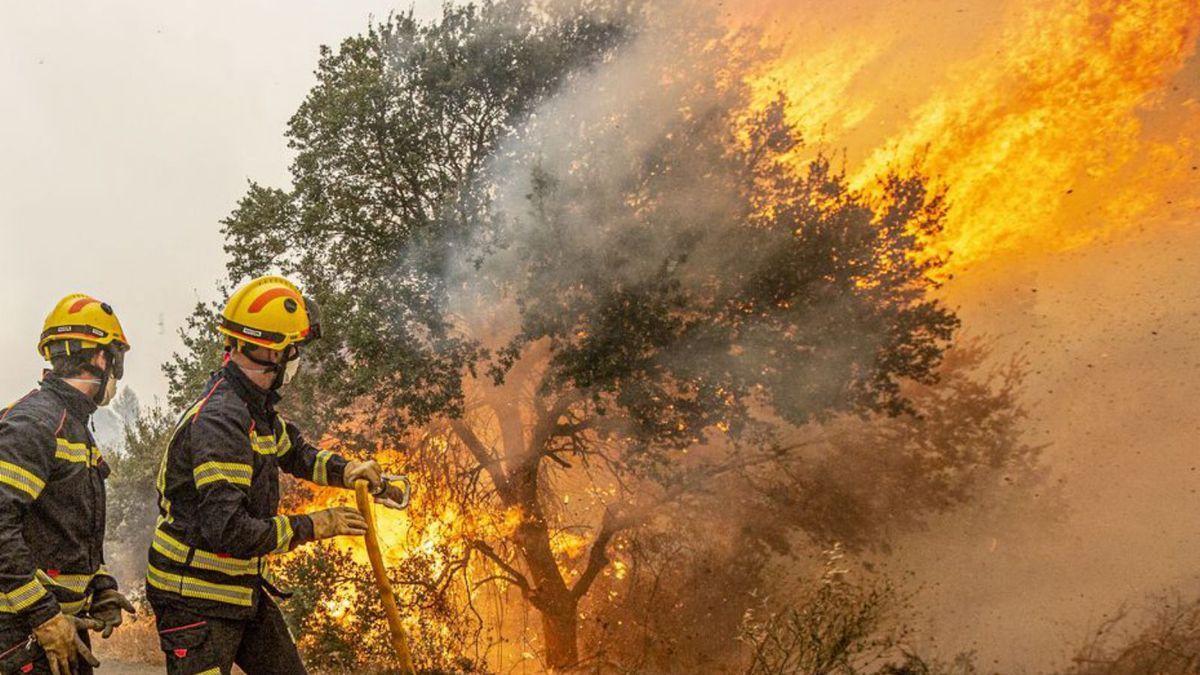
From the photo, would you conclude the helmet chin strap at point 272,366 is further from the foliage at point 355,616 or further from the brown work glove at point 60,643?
the foliage at point 355,616

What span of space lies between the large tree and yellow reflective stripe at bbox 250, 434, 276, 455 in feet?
17.6

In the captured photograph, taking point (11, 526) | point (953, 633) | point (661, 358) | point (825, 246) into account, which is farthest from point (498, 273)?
point (953, 633)

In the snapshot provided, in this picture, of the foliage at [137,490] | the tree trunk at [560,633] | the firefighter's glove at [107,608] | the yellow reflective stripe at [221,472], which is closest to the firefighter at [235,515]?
the yellow reflective stripe at [221,472]

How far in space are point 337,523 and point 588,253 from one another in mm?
5856

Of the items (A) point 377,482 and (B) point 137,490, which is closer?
(A) point 377,482

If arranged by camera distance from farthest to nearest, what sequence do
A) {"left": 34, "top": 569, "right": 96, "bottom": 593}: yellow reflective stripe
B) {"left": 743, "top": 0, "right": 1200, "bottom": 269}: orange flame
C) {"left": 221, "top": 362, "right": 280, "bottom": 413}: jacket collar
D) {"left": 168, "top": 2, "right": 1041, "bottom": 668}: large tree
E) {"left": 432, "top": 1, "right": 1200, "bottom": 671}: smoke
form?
{"left": 743, "top": 0, "right": 1200, "bottom": 269}: orange flame → {"left": 432, "top": 1, "right": 1200, "bottom": 671}: smoke → {"left": 168, "top": 2, "right": 1041, "bottom": 668}: large tree → {"left": 34, "top": 569, "right": 96, "bottom": 593}: yellow reflective stripe → {"left": 221, "top": 362, "right": 280, "bottom": 413}: jacket collar

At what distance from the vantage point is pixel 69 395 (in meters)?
3.72

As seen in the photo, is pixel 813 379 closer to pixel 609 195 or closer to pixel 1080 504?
pixel 609 195

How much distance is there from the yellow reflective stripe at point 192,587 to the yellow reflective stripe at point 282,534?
318 mm

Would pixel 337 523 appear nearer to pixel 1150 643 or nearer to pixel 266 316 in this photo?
pixel 266 316

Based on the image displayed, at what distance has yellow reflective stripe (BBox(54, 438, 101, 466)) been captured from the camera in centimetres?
354

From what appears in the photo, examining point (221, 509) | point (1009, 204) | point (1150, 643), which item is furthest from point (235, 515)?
point (1009, 204)

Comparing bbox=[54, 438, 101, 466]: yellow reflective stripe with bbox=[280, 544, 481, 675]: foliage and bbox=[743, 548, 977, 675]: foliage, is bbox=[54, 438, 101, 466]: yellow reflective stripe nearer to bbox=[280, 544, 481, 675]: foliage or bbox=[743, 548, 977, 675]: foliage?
bbox=[743, 548, 977, 675]: foliage

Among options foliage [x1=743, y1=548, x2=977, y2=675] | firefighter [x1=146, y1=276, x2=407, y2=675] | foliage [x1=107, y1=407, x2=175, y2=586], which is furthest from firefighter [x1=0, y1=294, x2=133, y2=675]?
foliage [x1=107, y1=407, x2=175, y2=586]
